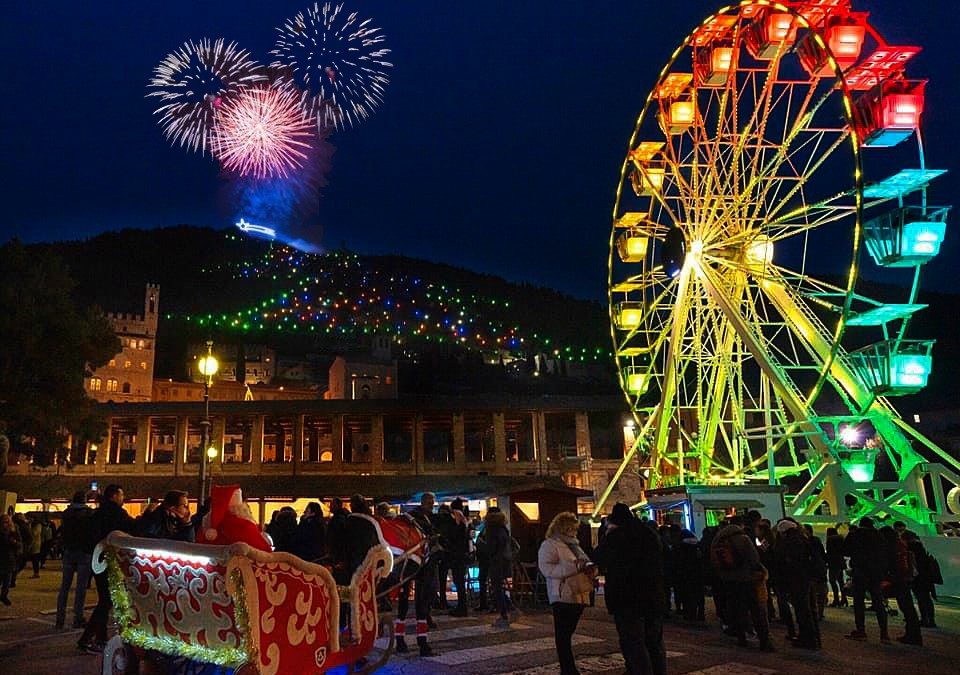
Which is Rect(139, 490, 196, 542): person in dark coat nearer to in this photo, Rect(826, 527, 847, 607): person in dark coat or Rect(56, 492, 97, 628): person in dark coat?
Rect(56, 492, 97, 628): person in dark coat

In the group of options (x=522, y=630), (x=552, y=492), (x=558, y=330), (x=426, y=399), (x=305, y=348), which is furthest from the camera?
(x=558, y=330)

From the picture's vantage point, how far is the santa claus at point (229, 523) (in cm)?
515

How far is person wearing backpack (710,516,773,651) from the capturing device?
907cm

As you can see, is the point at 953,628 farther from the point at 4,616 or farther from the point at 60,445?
the point at 60,445

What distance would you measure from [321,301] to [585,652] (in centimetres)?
10196

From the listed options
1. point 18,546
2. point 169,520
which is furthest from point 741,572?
point 18,546

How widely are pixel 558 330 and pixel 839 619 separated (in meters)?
95.5

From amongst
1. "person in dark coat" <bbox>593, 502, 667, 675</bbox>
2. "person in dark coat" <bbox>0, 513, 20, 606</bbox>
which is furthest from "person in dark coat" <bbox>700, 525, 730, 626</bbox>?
"person in dark coat" <bbox>0, 513, 20, 606</bbox>

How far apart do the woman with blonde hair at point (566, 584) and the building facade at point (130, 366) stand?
6938 cm

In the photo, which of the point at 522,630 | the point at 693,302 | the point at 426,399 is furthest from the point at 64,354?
the point at 522,630

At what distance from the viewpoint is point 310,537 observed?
28.3 feet

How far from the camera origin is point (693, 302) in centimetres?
2655

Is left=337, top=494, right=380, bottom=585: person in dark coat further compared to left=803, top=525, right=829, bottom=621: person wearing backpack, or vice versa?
left=803, top=525, right=829, bottom=621: person wearing backpack

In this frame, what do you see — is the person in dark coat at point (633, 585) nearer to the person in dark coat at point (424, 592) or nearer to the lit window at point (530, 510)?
the person in dark coat at point (424, 592)
